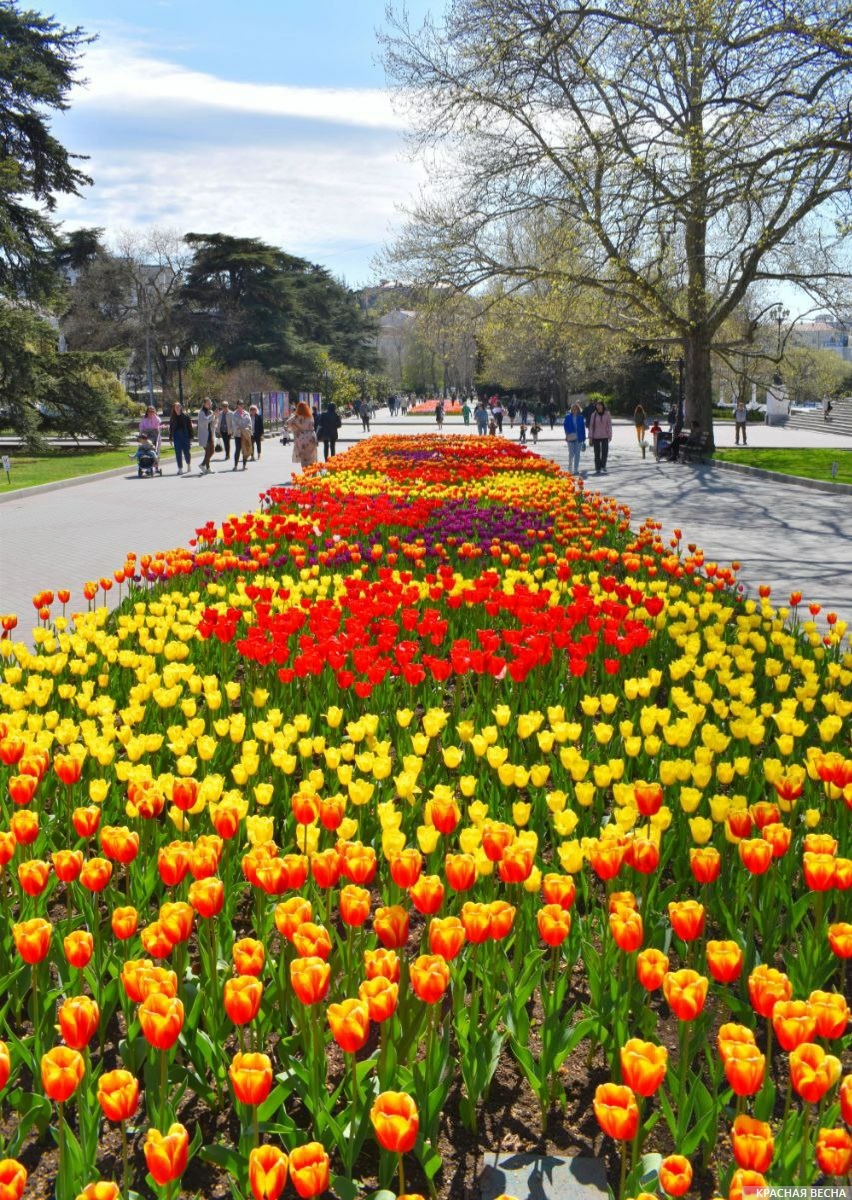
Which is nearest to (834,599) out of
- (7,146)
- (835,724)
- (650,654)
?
(650,654)

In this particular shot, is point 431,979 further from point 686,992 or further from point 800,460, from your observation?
point 800,460

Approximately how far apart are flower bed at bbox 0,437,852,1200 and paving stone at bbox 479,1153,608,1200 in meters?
0.05

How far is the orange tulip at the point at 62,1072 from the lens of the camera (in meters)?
1.84

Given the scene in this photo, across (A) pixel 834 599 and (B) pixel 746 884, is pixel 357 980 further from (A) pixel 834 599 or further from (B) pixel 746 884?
(A) pixel 834 599

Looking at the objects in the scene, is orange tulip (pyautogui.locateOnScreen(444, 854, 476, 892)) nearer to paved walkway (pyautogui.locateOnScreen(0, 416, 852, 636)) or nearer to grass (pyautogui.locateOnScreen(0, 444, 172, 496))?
paved walkway (pyautogui.locateOnScreen(0, 416, 852, 636))

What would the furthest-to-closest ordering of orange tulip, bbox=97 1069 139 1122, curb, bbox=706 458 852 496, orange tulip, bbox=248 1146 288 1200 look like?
1. curb, bbox=706 458 852 496
2. orange tulip, bbox=97 1069 139 1122
3. orange tulip, bbox=248 1146 288 1200

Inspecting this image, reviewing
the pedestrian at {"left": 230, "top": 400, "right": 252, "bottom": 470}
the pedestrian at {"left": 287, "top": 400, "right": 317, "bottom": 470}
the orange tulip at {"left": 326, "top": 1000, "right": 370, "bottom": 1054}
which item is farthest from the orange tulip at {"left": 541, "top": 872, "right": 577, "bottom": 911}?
the pedestrian at {"left": 230, "top": 400, "right": 252, "bottom": 470}

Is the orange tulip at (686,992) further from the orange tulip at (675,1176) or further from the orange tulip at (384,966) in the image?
the orange tulip at (384,966)

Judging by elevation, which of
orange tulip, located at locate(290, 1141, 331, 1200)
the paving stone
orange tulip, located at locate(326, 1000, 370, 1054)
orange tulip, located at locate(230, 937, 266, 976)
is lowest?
the paving stone

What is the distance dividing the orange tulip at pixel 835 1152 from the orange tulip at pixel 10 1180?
118cm

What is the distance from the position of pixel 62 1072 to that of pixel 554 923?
105 centimetres

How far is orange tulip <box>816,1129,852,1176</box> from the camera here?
5.40 ft

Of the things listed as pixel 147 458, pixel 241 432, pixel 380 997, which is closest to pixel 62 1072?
pixel 380 997

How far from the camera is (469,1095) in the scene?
2471 millimetres
